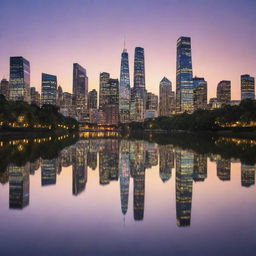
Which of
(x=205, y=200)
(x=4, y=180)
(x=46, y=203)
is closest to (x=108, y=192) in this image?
(x=46, y=203)

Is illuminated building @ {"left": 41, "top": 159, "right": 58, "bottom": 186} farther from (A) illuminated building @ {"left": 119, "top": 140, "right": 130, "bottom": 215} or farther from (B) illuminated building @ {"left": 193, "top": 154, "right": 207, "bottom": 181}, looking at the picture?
(B) illuminated building @ {"left": 193, "top": 154, "right": 207, "bottom": 181}

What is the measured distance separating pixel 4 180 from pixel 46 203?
5255 mm

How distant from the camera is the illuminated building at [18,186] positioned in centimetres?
1226

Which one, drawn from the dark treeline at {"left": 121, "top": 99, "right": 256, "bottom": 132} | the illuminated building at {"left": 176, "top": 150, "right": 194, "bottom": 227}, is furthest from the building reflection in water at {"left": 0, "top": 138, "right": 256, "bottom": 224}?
the dark treeline at {"left": 121, "top": 99, "right": 256, "bottom": 132}

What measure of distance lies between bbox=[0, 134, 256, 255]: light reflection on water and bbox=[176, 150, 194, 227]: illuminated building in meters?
0.03

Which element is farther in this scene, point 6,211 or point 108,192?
point 108,192

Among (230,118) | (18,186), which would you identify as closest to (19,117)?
(230,118)

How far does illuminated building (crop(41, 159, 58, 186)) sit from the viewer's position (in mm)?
16856

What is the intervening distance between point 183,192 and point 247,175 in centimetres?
597

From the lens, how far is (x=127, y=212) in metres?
11.2

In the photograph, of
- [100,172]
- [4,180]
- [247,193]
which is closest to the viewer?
[247,193]

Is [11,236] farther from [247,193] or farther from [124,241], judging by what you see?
[247,193]

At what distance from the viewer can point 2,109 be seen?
8275cm

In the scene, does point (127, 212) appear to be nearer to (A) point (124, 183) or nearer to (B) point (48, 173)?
(A) point (124, 183)
